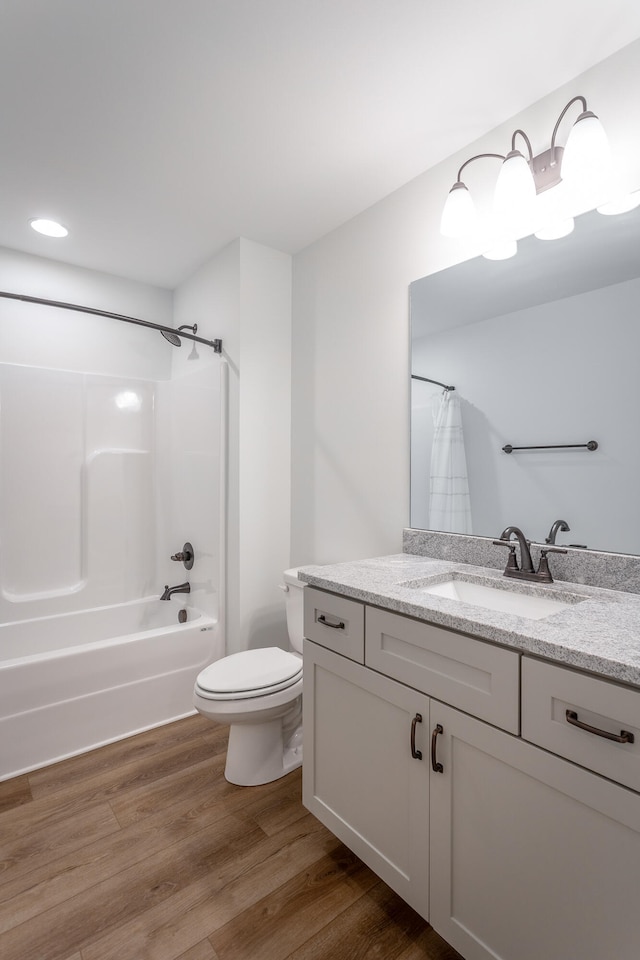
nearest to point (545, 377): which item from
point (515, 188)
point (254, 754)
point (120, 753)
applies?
point (515, 188)

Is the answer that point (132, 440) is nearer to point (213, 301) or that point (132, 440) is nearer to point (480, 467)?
point (213, 301)

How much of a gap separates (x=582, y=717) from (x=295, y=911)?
1049mm

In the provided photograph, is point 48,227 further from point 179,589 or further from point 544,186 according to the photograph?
point 544,186

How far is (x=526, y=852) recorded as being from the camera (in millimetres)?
931

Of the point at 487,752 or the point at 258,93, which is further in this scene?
the point at 258,93

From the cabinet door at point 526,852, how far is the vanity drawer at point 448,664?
45 mm

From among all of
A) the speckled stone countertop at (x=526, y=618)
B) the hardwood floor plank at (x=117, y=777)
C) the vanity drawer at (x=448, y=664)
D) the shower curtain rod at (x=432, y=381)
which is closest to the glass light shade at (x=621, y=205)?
the shower curtain rod at (x=432, y=381)

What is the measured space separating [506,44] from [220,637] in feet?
8.53

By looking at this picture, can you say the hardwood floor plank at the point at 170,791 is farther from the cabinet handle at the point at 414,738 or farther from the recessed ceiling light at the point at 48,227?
the recessed ceiling light at the point at 48,227

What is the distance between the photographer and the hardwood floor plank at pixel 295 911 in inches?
47.8

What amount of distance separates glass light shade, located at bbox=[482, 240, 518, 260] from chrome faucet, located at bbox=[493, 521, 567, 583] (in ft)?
2.96

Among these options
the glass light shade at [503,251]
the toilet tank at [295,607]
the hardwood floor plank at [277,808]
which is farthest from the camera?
the toilet tank at [295,607]

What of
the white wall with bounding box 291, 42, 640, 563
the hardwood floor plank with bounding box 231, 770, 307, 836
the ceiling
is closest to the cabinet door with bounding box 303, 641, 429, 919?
the hardwood floor plank with bounding box 231, 770, 307, 836

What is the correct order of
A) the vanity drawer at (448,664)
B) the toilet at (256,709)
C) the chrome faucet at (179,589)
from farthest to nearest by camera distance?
the chrome faucet at (179,589) < the toilet at (256,709) < the vanity drawer at (448,664)
